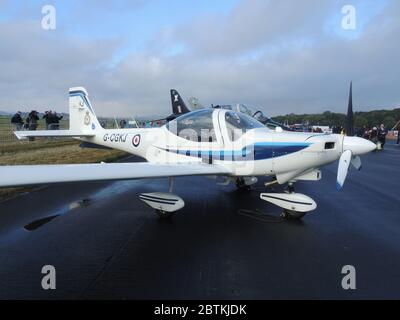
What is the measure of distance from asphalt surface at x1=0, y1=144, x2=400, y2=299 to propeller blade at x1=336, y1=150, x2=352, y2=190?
784 mm

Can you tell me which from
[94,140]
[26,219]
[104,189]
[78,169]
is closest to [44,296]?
[78,169]

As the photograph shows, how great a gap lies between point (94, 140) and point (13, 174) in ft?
21.3

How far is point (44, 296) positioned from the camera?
2.83 metres

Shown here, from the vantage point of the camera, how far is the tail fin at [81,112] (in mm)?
9773

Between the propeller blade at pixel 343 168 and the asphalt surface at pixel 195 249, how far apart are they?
0.78 meters

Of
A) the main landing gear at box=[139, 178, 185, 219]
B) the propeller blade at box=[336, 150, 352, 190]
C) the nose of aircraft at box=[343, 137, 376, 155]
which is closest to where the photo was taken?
the propeller blade at box=[336, 150, 352, 190]

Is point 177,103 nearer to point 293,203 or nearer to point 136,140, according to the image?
point 136,140

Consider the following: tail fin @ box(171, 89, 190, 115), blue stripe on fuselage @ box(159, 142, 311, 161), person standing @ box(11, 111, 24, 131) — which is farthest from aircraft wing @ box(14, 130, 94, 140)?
tail fin @ box(171, 89, 190, 115)

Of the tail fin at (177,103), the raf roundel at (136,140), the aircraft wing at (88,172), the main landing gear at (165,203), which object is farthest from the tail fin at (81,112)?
the tail fin at (177,103)

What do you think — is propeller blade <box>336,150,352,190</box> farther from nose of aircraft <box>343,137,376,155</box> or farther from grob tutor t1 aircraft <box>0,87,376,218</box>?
nose of aircraft <box>343,137,376,155</box>

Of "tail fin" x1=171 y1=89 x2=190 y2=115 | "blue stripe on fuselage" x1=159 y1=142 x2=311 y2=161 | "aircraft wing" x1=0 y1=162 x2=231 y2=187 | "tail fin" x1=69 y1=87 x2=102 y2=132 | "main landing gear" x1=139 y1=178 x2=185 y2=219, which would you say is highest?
"tail fin" x1=171 y1=89 x2=190 y2=115

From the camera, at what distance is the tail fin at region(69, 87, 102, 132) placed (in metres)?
9.77

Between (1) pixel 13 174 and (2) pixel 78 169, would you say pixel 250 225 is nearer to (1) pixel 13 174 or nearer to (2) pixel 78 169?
(2) pixel 78 169

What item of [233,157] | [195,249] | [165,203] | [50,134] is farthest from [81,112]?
[195,249]
